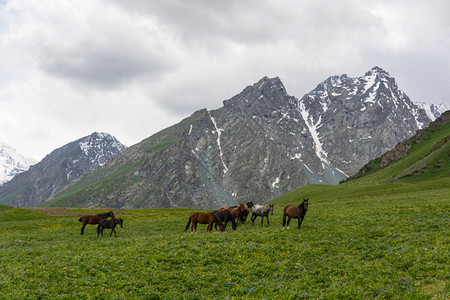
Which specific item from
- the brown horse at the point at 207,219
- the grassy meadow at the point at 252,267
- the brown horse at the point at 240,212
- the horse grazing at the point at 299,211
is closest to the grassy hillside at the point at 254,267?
the grassy meadow at the point at 252,267

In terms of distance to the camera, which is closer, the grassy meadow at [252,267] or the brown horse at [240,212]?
the grassy meadow at [252,267]

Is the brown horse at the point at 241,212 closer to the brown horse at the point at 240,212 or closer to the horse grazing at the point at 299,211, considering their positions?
the brown horse at the point at 240,212

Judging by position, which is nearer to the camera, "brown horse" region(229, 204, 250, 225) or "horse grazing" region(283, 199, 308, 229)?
"horse grazing" region(283, 199, 308, 229)

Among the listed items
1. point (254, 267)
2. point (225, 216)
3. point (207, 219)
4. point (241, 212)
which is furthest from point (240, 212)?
point (254, 267)

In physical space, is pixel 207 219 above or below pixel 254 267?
above

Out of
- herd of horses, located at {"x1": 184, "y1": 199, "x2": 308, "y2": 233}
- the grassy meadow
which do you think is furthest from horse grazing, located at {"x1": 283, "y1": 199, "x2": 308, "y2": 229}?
the grassy meadow

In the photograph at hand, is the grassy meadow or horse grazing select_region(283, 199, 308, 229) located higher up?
horse grazing select_region(283, 199, 308, 229)

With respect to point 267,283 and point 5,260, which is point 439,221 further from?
point 5,260

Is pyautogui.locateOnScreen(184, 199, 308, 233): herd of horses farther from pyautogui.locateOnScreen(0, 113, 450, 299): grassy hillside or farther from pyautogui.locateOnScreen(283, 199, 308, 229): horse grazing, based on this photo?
pyautogui.locateOnScreen(0, 113, 450, 299): grassy hillside

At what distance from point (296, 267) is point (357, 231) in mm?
12511

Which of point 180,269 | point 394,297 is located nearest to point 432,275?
point 394,297

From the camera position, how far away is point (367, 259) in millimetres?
22656

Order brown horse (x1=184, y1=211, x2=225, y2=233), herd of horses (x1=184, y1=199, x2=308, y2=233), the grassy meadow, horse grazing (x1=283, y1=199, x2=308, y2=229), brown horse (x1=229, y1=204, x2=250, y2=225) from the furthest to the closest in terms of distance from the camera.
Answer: brown horse (x1=229, y1=204, x2=250, y2=225) → brown horse (x1=184, y1=211, x2=225, y2=233) → herd of horses (x1=184, y1=199, x2=308, y2=233) → horse grazing (x1=283, y1=199, x2=308, y2=229) → the grassy meadow

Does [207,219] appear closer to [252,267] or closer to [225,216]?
[225,216]
